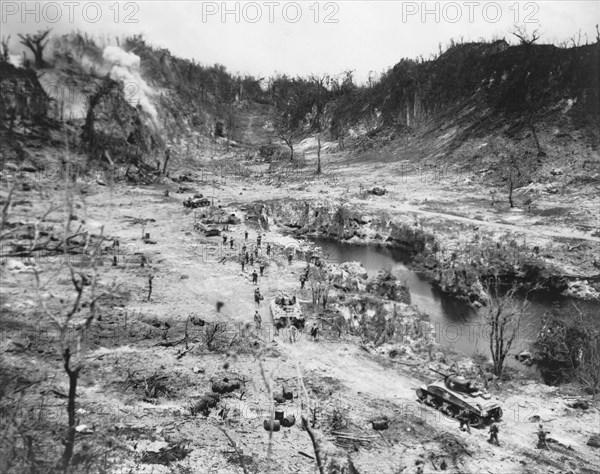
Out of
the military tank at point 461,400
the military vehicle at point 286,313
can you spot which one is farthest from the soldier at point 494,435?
the military vehicle at point 286,313

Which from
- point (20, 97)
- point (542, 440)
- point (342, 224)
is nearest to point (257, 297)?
point (542, 440)

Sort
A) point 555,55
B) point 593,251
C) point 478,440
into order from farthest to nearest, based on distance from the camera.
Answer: point 555,55 → point 593,251 → point 478,440

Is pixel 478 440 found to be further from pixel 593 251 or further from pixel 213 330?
pixel 593 251

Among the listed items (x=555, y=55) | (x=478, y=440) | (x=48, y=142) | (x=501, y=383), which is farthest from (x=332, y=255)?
(x=555, y=55)

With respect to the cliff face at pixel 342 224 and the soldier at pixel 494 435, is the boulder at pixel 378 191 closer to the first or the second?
the cliff face at pixel 342 224

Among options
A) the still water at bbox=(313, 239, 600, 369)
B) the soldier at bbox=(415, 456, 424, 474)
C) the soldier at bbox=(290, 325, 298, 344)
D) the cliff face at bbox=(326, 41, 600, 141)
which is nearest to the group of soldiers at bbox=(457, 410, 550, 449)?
the soldier at bbox=(415, 456, 424, 474)

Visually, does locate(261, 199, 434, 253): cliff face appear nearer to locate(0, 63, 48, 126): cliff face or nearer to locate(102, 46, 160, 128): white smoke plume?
locate(0, 63, 48, 126): cliff face
